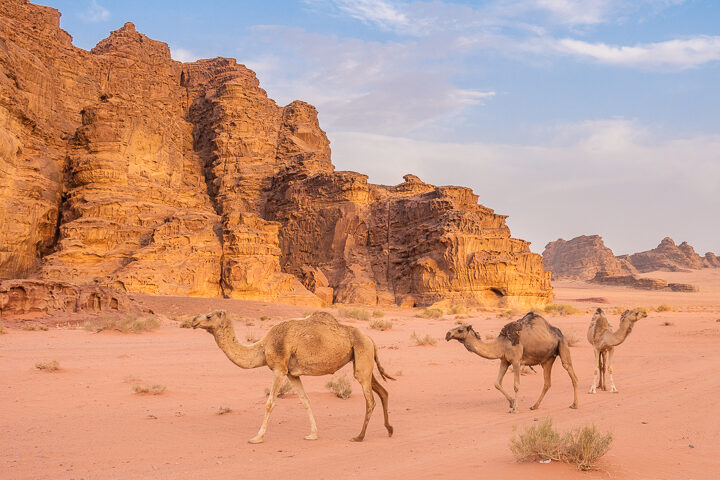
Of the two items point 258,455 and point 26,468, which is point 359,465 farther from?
point 26,468

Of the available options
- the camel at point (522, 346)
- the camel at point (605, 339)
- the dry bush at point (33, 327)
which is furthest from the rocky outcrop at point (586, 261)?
the camel at point (522, 346)

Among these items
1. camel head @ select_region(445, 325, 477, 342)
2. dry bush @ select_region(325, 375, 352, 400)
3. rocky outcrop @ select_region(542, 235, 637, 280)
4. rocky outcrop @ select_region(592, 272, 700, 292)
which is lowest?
dry bush @ select_region(325, 375, 352, 400)

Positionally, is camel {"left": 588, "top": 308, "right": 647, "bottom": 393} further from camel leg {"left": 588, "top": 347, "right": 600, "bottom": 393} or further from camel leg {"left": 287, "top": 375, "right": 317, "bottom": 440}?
camel leg {"left": 287, "top": 375, "right": 317, "bottom": 440}

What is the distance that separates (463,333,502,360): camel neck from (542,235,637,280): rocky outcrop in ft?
397

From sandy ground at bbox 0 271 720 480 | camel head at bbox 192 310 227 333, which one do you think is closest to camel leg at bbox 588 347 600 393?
sandy ground at bbox 0 271 720 480

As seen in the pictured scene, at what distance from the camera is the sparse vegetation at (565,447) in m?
5.08

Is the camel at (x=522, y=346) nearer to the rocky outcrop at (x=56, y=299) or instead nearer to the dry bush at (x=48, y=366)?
the dry bush at (x=48, y=366)

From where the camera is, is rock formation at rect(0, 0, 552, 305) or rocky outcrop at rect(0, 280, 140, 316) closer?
rocky outcrop at rect(0, 280, 140, 316)

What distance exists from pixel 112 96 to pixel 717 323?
5339 cm

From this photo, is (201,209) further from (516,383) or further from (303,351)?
(303,351)

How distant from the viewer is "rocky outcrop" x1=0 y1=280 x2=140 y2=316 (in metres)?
20.9

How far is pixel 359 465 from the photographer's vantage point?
5555 mm

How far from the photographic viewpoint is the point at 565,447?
5285 mm

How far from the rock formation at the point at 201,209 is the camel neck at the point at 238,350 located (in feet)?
117
